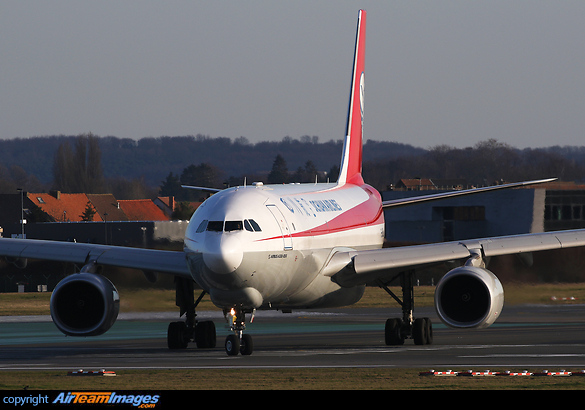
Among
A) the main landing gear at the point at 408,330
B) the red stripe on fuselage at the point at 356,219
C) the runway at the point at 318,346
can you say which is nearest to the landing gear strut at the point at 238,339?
the runway at the point at 318,346

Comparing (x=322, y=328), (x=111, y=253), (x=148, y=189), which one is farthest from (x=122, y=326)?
(x=148, y=189)

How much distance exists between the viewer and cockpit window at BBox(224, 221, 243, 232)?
23.4 metres

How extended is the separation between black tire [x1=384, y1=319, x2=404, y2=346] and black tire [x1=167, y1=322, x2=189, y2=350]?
545 cm

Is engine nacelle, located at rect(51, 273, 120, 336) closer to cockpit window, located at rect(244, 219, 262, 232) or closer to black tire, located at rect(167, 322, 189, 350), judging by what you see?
black tire, located at rect(167, 322, 189, 350)

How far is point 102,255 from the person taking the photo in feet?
90.4

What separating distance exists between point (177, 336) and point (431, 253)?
706 centimetres

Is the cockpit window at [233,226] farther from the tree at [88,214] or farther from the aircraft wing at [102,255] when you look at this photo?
the tree at [88,214]

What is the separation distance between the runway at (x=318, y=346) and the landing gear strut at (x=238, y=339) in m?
0.24

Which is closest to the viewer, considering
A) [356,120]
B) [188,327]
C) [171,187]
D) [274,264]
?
[274,264]

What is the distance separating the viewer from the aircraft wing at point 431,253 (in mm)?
26938

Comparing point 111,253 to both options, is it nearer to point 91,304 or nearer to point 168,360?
point 91,304

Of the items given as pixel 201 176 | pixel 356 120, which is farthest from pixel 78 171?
pixel 356 120

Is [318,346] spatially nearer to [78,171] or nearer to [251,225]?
[251,225]
